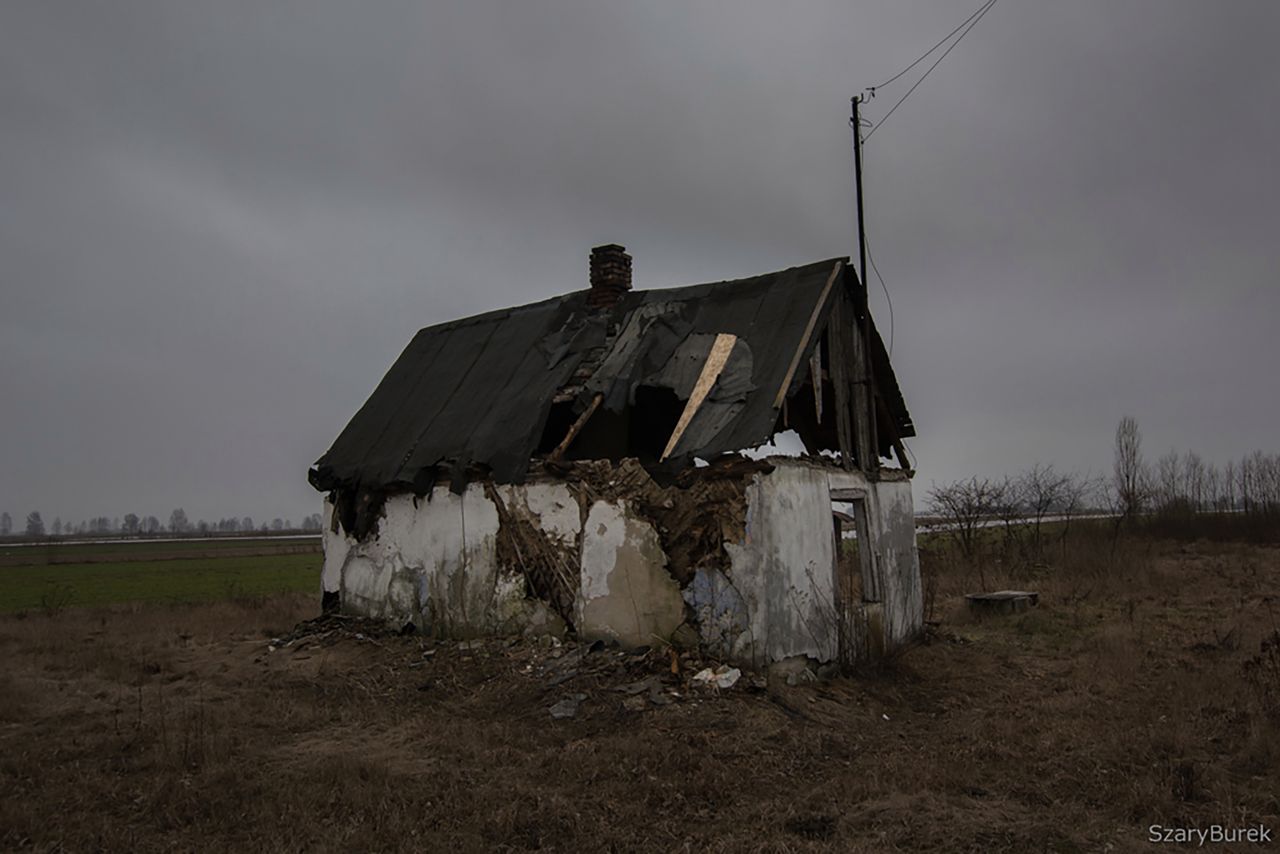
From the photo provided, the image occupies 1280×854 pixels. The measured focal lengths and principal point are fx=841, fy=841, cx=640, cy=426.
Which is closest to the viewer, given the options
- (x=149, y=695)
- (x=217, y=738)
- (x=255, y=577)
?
(x=217, y=738)

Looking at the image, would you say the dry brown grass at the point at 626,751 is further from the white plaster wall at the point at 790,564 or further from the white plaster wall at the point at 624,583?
the white plaster wall at the point at 624,583

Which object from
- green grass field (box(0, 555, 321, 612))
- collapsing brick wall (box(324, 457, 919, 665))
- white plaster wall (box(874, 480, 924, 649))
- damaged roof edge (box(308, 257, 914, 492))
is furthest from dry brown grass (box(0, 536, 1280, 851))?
green grass field (box(0, 555, 321, 612))

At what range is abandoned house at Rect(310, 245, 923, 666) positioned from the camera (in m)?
9.53

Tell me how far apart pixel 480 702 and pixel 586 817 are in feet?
12.2

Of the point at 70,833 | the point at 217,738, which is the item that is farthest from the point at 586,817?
the point at 217,738

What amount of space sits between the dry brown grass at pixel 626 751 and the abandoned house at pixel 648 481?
0.86 metres

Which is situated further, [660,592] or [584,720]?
[660,592]

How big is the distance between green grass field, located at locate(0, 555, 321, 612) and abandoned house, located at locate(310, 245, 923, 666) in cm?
1200

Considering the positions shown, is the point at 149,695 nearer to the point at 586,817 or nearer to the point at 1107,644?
the point at 586,817

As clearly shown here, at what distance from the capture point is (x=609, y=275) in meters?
13.6

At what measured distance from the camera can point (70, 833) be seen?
5.57m

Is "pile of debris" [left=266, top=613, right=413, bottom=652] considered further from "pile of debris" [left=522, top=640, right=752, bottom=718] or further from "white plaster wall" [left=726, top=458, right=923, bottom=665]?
"white plaster wall" [left=726, top=458, right=923, bottom=665]

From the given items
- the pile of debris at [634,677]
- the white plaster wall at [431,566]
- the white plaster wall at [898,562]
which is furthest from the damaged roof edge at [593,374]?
the pile of debris at [634,677]

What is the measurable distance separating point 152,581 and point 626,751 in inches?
1285
